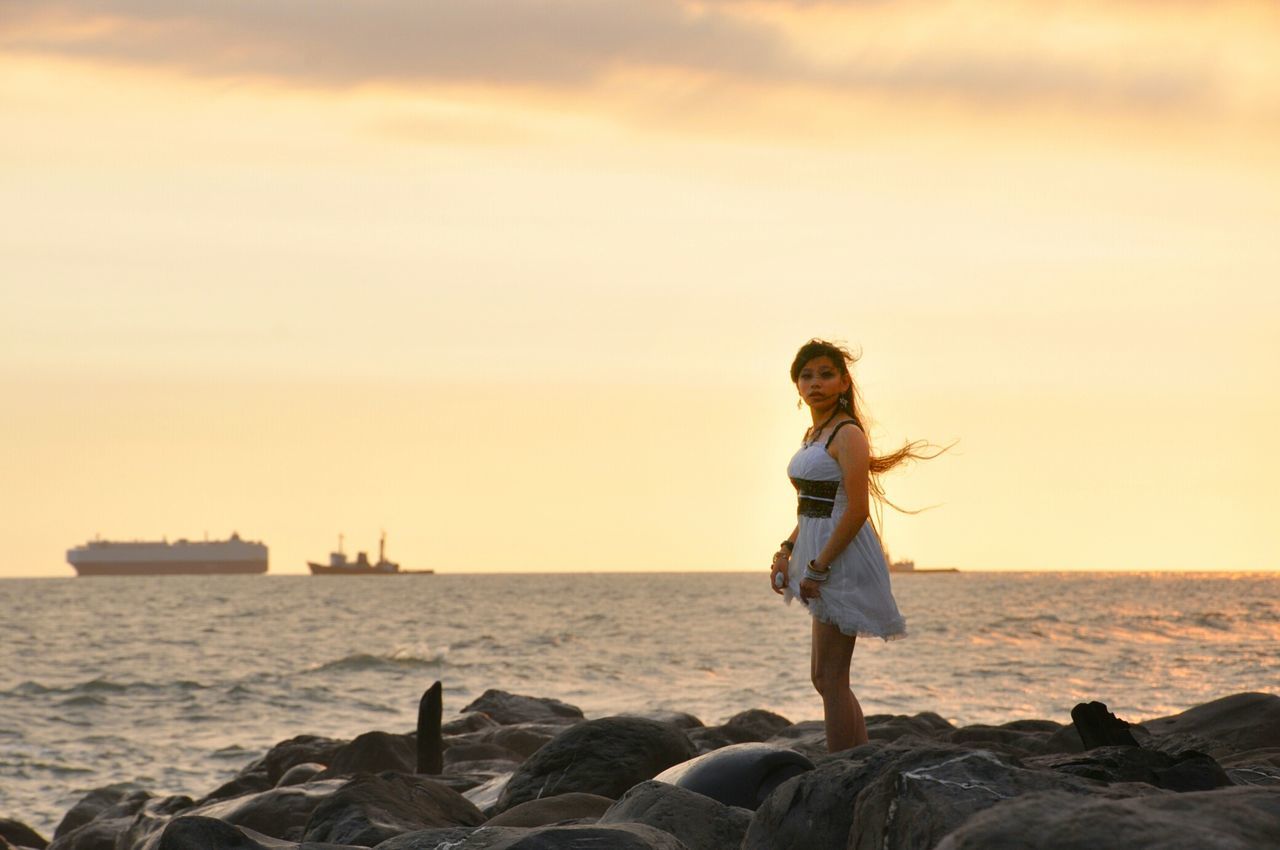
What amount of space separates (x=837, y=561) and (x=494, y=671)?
2457 cm

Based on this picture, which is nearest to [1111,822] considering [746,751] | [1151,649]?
[746,751]

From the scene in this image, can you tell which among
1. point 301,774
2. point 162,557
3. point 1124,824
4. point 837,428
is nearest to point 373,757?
point 301,774

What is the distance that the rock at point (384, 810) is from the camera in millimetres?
5574

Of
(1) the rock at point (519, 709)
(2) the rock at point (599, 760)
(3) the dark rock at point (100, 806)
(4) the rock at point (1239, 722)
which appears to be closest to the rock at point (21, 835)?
(3) the dark rock at point (100, 806)

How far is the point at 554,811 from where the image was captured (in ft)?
18.1

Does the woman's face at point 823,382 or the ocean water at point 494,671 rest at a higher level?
the woman's face at point 823,382

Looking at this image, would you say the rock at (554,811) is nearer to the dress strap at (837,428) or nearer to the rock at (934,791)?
the dress strap at (837,428)

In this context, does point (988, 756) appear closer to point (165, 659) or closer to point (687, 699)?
point (687, 699)

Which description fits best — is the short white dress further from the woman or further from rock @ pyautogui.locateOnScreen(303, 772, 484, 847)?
rock @ pyautogui.locateOnScreen(303, 772, 484, 847)

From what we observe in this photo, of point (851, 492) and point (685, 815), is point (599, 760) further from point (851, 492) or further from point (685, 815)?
point (685, 815)

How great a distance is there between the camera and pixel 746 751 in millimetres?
5844

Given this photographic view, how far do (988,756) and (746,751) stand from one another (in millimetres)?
2141

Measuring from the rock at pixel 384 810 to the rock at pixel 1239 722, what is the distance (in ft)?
10.9

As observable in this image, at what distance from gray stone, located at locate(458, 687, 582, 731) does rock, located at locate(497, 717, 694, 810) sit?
7.35 metres
